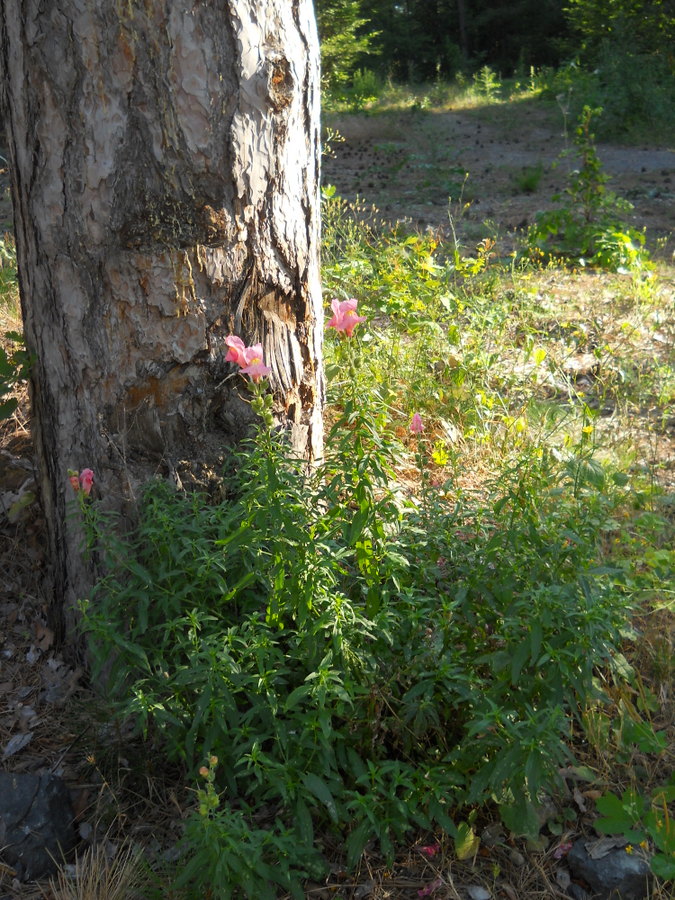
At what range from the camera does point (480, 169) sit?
1119 centimetres

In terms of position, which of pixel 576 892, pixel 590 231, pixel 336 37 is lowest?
pixel 576 892

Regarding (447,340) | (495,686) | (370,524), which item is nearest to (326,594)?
(370,524)

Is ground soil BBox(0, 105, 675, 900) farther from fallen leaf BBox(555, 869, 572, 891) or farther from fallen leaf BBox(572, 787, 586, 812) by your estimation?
fallen leaf BBox(572, 787, 586, 812)

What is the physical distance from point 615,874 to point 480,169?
10.4 metres

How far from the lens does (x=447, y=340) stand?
415cm

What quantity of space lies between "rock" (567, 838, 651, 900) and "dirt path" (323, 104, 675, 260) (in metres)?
4.96

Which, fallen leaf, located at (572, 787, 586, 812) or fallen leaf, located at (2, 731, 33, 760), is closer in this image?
fallen leaf, located at (572, 787, 586, 812)

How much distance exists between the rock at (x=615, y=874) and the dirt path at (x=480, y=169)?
4.96m

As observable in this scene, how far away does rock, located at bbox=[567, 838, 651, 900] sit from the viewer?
213 centimetres

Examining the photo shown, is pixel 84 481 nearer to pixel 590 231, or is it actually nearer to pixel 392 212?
pixel 590 231

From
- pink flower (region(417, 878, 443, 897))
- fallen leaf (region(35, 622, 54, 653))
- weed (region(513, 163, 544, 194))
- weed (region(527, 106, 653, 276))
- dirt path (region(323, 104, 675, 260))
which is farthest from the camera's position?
weed (region(513, 163, 544, 194))

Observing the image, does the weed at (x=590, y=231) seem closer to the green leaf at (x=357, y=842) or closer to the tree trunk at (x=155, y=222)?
the tree trunk at (x=155, y=222)

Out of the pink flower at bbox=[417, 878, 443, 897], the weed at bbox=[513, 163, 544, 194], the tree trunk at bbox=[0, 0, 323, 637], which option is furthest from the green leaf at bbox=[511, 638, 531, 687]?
the weed at bbox=[513, 163, 544, 194]

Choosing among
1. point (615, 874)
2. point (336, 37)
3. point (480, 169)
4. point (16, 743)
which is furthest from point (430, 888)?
point (336, 37)
